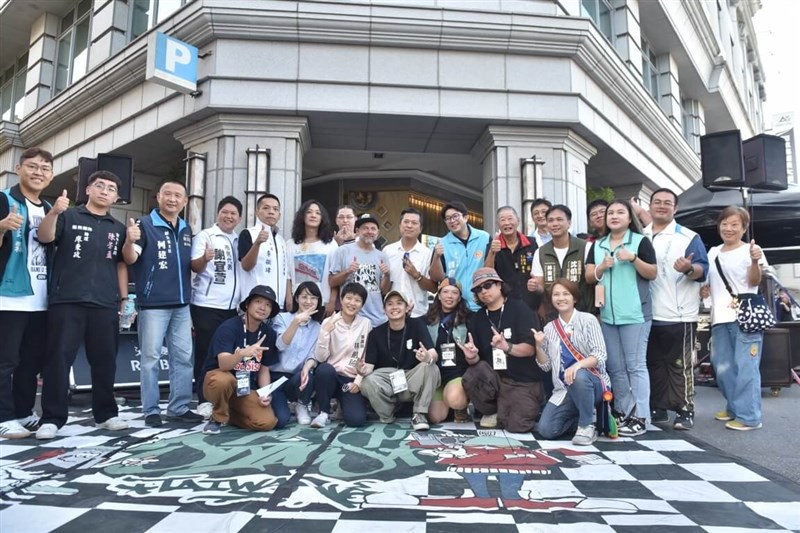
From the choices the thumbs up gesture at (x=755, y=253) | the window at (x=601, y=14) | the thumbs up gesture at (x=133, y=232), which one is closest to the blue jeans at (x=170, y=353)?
the thumbs up gesture at (x=133, y=232)

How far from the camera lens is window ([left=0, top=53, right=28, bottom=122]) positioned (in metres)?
14.6

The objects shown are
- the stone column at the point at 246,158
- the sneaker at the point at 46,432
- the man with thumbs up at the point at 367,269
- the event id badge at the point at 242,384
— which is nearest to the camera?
the sneaker at the point at 46,432

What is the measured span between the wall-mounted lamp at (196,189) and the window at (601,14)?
314 inches

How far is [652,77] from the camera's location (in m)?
13.3

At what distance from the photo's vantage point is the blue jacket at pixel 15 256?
3.57 meters

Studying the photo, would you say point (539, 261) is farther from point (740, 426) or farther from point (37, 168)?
point (37, 168)

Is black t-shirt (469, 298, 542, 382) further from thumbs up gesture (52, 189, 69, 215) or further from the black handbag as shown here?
thumbs up gesture (52, 189, 69, 215)

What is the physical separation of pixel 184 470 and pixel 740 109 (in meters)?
22.8

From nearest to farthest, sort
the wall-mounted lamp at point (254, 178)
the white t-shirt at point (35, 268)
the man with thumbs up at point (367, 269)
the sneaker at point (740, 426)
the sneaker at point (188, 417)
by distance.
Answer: the white t-shirt at point (35, 268), the sneaker at point (740, 426), the sneaker at point (188, 417), the man with thumbs up at point (367, 269), the wall-mounted lamp at point (254, 178)

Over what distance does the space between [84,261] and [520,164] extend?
646 cm

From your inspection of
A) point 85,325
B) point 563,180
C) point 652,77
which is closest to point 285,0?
point 563,180

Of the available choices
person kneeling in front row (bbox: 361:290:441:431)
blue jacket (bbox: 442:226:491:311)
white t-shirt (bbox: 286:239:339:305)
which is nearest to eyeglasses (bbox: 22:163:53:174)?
white t-shirt (bbox: 286:239:339:305)

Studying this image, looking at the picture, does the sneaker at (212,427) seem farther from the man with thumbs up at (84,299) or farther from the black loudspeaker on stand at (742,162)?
the black loudspeaker on stand at (742,162)

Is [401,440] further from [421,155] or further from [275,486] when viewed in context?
[421,155]
